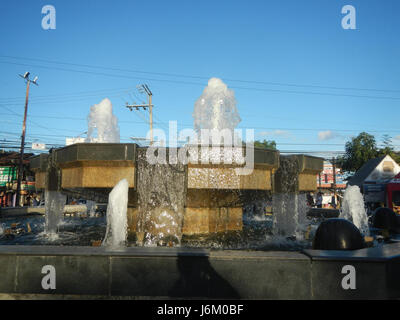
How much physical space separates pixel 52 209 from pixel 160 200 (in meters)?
3.97

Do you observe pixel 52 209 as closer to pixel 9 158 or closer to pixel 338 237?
pixel 338 237

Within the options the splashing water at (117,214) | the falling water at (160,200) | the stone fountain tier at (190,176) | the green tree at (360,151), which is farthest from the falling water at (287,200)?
the green tree at (360,151)

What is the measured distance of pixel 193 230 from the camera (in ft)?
22.5

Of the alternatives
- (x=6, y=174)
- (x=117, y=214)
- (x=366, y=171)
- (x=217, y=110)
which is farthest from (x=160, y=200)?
(x=6, y=174)

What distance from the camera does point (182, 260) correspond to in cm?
319

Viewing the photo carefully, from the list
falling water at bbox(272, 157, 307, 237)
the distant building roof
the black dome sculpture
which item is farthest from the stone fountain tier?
the distant building roof

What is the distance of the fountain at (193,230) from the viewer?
10.4 feet

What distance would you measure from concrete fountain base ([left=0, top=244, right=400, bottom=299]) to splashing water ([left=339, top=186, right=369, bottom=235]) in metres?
4.99

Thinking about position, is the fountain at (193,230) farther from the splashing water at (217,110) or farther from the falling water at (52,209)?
the falling water at (52,209)

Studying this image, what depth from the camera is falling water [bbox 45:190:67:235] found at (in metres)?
8.27

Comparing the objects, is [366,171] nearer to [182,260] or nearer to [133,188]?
[133,188]
